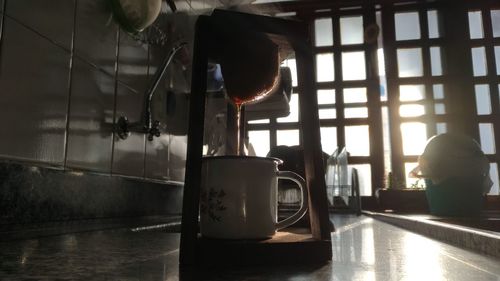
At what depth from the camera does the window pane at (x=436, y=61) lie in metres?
3.04

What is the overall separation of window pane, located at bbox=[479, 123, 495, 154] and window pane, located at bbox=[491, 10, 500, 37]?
0.71m

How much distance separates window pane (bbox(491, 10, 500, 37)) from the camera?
9.79ft

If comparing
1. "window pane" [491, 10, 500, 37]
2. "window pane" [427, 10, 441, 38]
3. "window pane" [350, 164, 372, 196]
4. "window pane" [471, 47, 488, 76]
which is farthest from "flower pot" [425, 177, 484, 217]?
"window pane" [491, 10, 500, 37]

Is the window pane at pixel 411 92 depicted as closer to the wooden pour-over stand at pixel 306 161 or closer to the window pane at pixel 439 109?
the window pane at pixel 439 109

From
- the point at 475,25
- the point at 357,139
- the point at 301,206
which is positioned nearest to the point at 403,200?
the point at 357,139

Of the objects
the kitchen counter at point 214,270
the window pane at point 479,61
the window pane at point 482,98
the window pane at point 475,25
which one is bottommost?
the kitchen counter at point 214,270

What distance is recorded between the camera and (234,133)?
0.58 m

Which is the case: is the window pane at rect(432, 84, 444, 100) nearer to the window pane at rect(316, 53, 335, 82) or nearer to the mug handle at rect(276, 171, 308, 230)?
the window pane at rect(316, 53, 335, 82)

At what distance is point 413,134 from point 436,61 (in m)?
0.62

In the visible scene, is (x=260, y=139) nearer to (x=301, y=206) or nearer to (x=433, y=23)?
(x=433, y=23)

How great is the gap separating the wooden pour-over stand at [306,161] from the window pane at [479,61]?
120 inches

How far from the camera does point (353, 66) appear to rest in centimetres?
315

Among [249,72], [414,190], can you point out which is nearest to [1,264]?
[249,72]

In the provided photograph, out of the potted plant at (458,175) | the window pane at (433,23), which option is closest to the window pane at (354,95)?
the window pane at (433,23)
